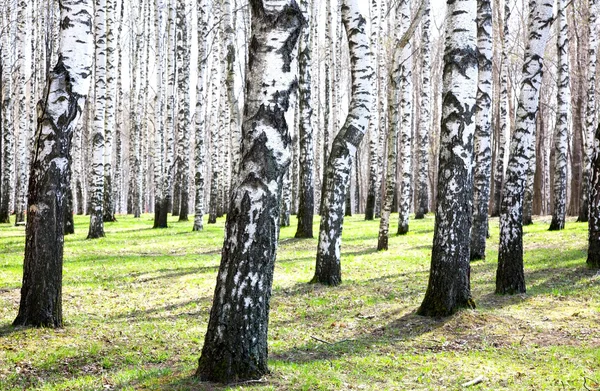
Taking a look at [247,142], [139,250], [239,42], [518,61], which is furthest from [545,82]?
[247,142]

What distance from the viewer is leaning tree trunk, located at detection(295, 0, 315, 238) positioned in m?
17.0

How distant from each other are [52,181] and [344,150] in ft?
16.7

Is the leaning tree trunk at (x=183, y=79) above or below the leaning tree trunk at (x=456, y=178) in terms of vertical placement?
above

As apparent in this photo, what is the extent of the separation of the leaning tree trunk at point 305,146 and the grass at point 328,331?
3.96 m

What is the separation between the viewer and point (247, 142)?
18.3ft

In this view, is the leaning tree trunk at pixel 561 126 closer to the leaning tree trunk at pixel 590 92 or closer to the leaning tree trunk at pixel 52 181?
the leaning tree trunk at pixel 590 92

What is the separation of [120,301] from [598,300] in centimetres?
771

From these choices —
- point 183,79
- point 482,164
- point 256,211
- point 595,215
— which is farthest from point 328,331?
point 183,79

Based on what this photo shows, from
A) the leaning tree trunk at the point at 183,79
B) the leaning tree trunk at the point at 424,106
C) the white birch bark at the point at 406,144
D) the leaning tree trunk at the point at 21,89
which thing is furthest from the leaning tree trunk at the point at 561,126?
the leaning tree trunk at the point at 21,89

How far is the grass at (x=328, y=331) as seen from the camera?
5967mm

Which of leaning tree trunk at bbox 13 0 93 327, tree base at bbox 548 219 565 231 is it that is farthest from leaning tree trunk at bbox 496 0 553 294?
tree base at bbox 548 219 565 231

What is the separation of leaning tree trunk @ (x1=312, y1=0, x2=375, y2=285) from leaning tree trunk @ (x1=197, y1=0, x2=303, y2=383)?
500 cm

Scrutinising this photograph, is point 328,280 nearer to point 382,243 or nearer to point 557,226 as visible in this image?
point 382,243

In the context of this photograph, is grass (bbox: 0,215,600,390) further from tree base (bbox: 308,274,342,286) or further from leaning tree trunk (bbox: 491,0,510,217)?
leaning tree trunk (bbox: 491,0,510,217)
